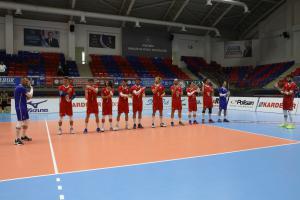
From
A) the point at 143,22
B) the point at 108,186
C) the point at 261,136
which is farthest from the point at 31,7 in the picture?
the point at 108,186

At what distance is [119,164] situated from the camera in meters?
6.05

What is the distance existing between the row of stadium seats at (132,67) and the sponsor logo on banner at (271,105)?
1128 centimetres

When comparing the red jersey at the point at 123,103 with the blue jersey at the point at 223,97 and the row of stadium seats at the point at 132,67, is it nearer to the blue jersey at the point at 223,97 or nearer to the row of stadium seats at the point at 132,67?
the blue jersey at the point at 223,97

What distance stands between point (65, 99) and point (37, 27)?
18.8 meters

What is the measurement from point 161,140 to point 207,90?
5.14m

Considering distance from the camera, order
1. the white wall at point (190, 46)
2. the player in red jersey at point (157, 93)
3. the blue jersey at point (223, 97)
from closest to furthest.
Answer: the player in red jersey at point (157, 93), the blue jersey at point (223, 97), the white wall at point (190, 46)

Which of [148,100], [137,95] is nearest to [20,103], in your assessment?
[137,95]

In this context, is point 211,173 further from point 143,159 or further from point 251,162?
point 143,159

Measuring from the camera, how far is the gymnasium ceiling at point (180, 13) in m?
25.3

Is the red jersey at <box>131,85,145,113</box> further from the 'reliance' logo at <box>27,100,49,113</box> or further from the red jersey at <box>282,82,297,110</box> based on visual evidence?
the 'reliance' logo at <box>27,100,49,113</box>

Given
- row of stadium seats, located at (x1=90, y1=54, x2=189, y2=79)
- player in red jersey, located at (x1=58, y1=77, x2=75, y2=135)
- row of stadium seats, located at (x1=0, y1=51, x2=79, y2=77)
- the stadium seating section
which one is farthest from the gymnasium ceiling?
player in red jersey, located at (x1=58, y1=77, x2=75, y2=135)

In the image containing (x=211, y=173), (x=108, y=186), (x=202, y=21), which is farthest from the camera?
(x=202, y=21)

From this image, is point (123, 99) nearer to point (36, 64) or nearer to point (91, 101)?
point (91, 101)

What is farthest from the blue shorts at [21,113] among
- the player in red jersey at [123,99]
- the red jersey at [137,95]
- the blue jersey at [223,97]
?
the blue jersey at [223,97]
